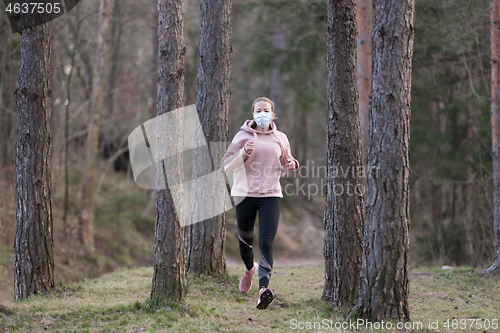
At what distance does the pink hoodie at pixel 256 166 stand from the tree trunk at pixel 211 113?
1.39 metres

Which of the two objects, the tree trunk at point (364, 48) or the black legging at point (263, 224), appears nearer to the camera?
the black legging at point (263, 224)

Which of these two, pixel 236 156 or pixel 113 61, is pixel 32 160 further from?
pixel 113 61

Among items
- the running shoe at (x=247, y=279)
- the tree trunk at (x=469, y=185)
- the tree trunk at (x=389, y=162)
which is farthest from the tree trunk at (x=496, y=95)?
the running shoe at (x=247, y=279)

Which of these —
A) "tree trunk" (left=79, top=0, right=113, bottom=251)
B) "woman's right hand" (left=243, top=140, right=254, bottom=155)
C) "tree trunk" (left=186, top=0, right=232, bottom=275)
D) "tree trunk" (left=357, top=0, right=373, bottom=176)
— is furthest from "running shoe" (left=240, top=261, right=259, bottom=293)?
"tree trunk" (left=79, top=0, right=113, bottom=251)

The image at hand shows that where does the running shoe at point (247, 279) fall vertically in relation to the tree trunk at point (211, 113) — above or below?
below

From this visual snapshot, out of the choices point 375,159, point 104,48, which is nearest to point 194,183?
point 375,159

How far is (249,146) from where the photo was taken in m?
4.71

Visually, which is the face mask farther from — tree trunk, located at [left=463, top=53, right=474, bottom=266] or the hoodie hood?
tree trunk, located at [left=463, top=53, right=474, bottom=266]

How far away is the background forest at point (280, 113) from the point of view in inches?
415

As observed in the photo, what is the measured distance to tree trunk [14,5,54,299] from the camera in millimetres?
5680

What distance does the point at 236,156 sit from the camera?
4754 mm

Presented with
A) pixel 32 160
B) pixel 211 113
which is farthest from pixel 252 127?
pixel 32 160

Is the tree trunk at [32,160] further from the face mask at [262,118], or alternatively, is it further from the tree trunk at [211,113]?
the face mask at [262,118]

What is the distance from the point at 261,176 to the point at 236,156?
342 millimetres
